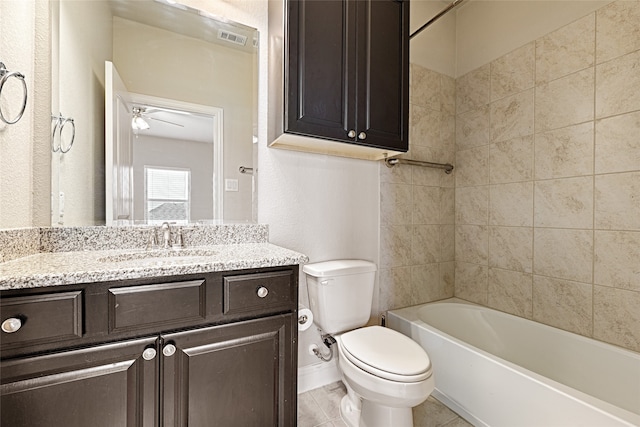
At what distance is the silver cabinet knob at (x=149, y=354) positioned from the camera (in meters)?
0.87

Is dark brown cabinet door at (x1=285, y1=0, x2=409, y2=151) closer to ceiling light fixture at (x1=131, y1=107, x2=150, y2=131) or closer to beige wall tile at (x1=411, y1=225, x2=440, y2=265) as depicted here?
ceiling light fixture at (x1=131, y1=107, x2=150, y2=131)

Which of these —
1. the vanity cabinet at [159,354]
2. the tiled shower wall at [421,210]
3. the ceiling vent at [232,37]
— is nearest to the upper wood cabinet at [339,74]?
the ceiling vent at [232,37]

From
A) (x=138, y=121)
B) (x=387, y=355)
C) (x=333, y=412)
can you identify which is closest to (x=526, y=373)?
(x=387, y=355)

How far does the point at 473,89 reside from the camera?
222cm

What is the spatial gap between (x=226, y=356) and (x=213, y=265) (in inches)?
12.6

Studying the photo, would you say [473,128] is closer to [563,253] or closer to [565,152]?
[565,152]

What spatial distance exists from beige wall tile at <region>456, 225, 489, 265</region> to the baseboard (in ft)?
4.31

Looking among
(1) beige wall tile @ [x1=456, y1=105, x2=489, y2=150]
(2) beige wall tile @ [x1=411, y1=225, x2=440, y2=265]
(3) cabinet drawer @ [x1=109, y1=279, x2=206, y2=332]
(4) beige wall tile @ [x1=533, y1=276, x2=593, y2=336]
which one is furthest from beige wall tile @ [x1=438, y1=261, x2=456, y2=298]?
(3) cabinet drawer @ [x1=109, y1=279, x2=206, y2=332]

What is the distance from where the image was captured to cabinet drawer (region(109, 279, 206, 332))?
834 mm

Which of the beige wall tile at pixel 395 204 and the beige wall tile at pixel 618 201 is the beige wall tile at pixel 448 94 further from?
the beige wall tile at pixel 618 201

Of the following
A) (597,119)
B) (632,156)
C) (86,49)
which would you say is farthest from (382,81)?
(86,49)

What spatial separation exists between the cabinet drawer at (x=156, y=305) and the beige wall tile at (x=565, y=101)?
2141mm

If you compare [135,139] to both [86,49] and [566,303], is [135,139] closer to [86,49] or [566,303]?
[86,49]

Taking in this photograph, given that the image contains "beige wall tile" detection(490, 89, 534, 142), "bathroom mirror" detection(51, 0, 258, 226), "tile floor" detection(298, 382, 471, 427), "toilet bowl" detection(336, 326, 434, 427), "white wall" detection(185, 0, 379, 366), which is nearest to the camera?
"toilet bowl" detection(336, 326, 434, 427)
